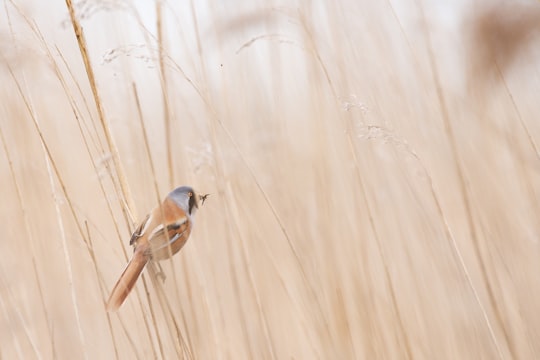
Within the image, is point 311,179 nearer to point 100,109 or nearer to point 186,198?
point 186,198

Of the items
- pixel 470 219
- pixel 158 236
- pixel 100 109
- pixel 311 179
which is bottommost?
pixel 470 219

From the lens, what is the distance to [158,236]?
4.16 feet

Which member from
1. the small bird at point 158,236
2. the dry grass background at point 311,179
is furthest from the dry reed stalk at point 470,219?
the small bird at point 158,236

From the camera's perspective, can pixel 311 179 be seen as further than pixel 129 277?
Yes

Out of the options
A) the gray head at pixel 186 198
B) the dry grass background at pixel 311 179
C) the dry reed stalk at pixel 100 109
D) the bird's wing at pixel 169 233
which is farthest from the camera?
the gray head at pixel 186 198

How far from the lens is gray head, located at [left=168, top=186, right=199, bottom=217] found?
150cm

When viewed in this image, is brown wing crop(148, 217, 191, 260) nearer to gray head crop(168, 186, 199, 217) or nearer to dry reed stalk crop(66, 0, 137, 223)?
gray head crop(168, 186, 199, 217)

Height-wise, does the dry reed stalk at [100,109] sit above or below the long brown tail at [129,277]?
above

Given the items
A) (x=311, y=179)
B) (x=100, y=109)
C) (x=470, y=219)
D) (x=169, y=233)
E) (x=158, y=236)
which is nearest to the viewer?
(x=100, y=109)

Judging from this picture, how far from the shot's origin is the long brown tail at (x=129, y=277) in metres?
1.13

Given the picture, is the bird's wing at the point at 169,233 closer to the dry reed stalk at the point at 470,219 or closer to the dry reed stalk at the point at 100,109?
the dry reed stalk at the point at 100,109

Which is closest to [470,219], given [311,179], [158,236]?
[158,236]

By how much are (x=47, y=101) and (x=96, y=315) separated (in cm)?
85

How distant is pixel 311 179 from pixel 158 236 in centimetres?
94
